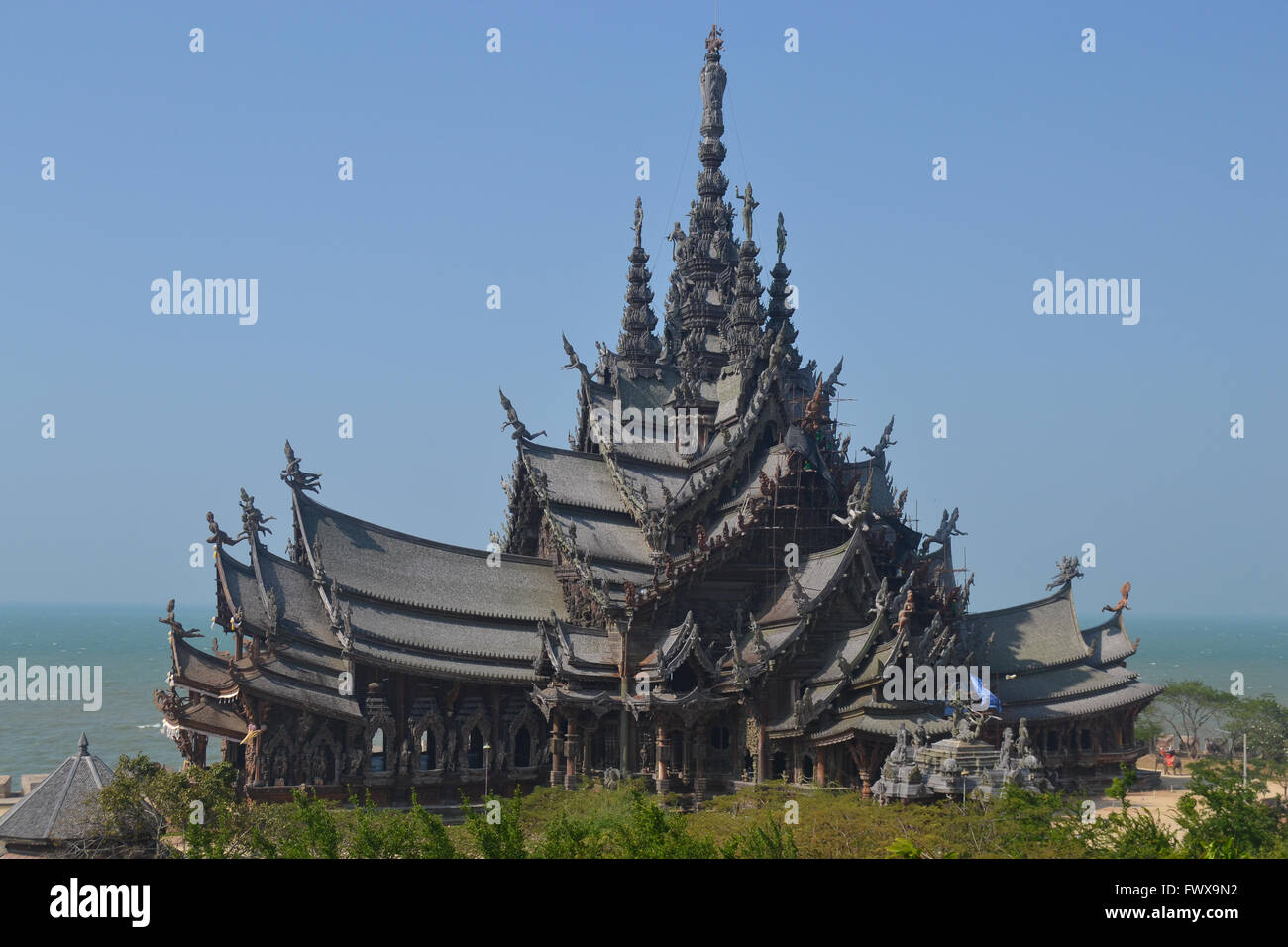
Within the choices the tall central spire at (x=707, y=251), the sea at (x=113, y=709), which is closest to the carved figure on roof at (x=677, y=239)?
the tall central spire at (x=707, y=251)

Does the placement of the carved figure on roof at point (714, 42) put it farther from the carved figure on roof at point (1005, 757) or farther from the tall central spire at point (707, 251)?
the carved figure on roof at point (1005, 757)

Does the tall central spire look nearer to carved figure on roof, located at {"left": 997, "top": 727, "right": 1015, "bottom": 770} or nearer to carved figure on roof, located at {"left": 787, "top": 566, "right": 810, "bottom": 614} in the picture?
carved figure on roof, located at {"left": 787, "top": 566, "right": 810, "bottom": 614}

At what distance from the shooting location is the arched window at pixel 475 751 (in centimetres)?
4149

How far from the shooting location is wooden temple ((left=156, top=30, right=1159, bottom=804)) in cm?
3834

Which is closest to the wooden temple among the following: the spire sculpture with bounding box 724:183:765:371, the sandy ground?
the sandy ground

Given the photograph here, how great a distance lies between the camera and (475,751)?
1658 inches

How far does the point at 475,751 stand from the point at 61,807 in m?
16.8

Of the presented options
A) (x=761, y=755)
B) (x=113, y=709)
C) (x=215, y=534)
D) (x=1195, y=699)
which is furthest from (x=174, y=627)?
(x=113, y=709)

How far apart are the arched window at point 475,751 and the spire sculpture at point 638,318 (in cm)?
2107

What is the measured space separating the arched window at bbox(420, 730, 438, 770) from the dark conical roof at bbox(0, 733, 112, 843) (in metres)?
13.7

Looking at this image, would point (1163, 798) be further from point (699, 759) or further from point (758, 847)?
point (758, 847)

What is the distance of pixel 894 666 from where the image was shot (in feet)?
122

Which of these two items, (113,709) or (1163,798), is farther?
(113,709)
